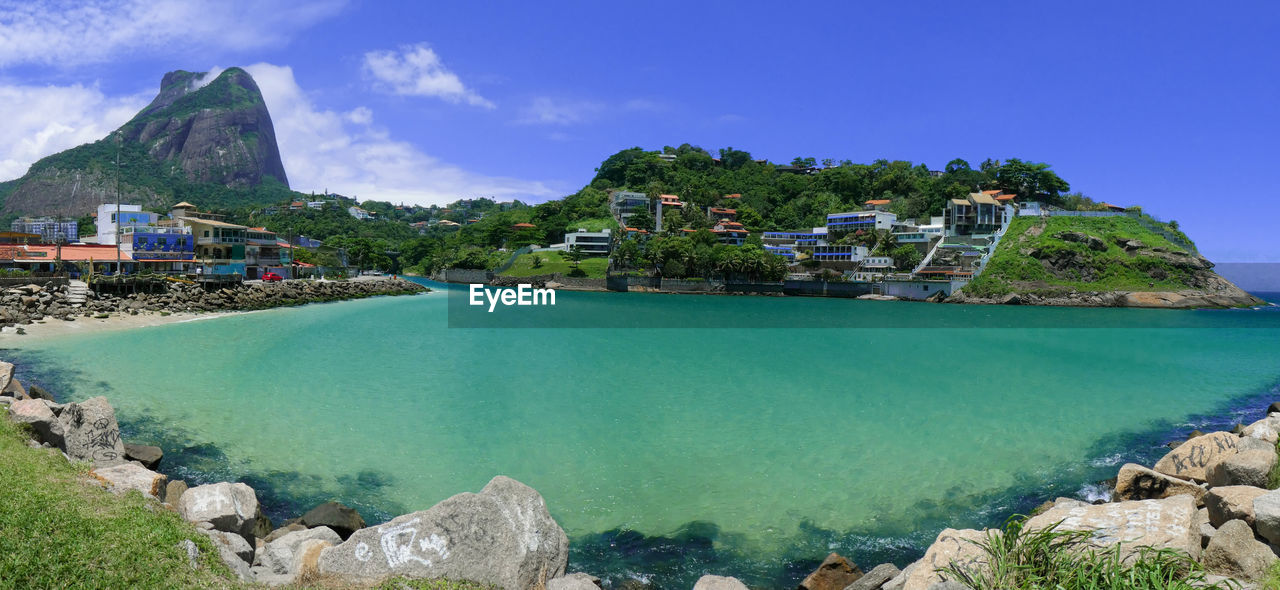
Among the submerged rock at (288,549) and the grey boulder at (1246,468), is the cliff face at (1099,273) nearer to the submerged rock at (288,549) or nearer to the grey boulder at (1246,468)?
the grey boulder at (1246,468)

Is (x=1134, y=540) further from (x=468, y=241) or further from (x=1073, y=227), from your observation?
(x=468, y=241)

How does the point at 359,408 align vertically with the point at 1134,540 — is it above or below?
below

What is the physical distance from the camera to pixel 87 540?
17.7ft

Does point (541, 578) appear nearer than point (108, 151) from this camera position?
Yes

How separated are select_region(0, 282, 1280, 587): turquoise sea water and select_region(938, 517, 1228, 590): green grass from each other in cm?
282

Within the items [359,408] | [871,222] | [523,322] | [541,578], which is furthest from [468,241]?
[541,578]

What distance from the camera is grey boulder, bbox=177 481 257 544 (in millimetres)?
7355

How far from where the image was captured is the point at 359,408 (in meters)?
16.2

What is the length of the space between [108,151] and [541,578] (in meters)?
255

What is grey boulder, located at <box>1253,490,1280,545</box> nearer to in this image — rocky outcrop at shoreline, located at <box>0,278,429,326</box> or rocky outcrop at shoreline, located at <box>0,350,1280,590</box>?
rocky outcrop at shoreline, located at <box>0,350,1280,590</box>

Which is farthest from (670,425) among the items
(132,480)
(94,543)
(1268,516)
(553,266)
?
(553,266)

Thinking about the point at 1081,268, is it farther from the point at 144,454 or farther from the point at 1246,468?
the point at 144,454

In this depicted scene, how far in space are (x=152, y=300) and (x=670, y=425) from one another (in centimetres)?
4021
